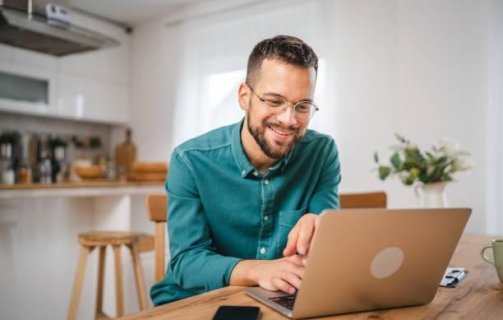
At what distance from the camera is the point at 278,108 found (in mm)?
995

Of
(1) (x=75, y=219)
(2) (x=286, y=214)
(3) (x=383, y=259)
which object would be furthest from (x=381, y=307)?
(1) (x=75, y=219)

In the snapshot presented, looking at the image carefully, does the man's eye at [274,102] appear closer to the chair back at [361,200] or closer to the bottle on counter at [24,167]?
the chair back at [361,200]

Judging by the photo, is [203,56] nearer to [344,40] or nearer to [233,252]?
[344,40]

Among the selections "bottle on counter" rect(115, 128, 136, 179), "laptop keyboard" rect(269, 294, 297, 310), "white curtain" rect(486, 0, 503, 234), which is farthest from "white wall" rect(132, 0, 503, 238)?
"laptop keyboard" rect(269, 294, 297, 310)

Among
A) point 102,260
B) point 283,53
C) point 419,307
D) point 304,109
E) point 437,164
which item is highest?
point 283,53

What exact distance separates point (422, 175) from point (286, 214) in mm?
780

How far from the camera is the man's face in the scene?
0.96 meters

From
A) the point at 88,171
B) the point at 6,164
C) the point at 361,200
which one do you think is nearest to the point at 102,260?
the point at 88,171

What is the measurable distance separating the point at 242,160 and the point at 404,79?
191cm

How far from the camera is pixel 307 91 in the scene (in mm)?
979

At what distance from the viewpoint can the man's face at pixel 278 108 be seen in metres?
0.96

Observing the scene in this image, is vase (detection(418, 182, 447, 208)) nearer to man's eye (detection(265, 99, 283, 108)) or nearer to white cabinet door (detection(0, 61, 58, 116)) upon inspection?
man's eye (detection(265, 99, 283, 108))

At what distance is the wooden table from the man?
182mm

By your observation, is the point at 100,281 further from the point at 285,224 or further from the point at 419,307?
the point at 419,307
